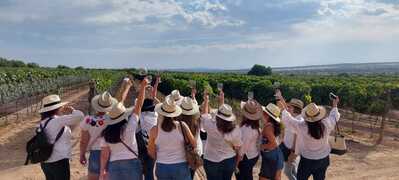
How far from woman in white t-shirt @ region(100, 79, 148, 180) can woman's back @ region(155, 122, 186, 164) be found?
27cm

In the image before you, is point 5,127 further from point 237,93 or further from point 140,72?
point 237,93

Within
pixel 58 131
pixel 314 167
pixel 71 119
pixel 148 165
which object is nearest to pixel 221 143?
pixel 148 165

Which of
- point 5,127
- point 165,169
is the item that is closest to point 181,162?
point 165,169

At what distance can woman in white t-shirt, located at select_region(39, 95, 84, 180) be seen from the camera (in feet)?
15.1

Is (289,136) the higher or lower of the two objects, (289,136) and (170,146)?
the lower

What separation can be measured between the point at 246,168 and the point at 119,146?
61.4 inches

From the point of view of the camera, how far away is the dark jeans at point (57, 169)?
466cm

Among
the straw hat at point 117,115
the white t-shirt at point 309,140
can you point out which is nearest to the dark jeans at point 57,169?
the straw hat at point 117,115

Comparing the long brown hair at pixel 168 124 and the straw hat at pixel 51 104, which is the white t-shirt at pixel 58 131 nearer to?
the straw hat at pixel 51 104

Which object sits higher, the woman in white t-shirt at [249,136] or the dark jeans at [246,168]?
the woman in white t-shirt at [249,136]

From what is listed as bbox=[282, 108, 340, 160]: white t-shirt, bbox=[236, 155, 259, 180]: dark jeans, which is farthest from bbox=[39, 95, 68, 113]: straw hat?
bbox=[282, 108, 340, 160]: white t-shirt

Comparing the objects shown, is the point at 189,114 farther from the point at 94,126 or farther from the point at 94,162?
the point at 94,162

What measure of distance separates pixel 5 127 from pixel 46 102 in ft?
40.1

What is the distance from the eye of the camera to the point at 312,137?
16.8ft
